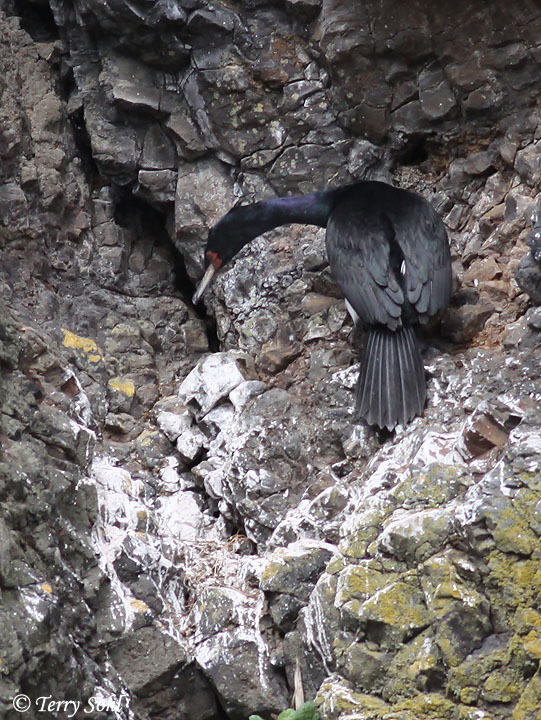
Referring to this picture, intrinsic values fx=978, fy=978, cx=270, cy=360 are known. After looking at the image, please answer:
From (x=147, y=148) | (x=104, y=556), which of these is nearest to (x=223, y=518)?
(x=104, y=556)

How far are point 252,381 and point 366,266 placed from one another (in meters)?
0.82

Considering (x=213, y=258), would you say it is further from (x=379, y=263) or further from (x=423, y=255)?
(x=423, y=255)

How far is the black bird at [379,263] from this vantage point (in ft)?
14.2

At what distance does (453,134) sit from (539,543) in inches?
113

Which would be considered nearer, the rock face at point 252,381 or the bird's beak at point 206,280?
the rock face at point 252,381

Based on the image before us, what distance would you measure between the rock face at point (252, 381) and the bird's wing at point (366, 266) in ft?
1.09

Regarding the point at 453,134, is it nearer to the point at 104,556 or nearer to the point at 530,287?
the point at 530,287

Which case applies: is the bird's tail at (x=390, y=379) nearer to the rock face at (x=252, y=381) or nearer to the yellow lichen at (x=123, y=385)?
the rock face at (x=252, y=381)

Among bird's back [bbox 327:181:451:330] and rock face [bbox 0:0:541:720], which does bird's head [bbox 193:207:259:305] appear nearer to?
rock face [bbox 0:0:541:720]

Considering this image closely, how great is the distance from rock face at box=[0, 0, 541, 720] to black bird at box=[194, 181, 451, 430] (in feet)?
0.55

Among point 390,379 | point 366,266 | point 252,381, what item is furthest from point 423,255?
point 252,381

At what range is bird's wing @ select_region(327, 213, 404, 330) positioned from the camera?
177 inches

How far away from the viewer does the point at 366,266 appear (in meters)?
4.69

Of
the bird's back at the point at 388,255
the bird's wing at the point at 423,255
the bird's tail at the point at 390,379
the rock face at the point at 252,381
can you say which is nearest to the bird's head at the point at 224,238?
the rock face at the point at 252,381
